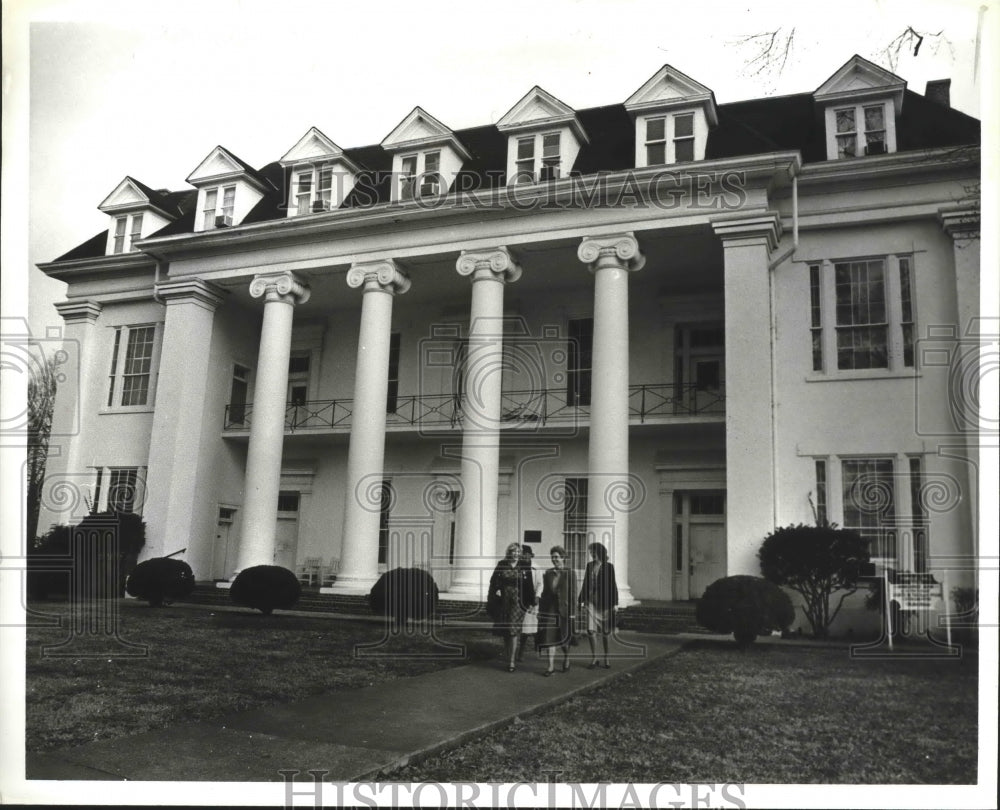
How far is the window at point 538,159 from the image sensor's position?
1276 centimetres

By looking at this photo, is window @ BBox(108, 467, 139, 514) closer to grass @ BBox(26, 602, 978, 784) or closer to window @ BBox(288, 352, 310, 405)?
window @ BBox(288, 352, 310, 405)

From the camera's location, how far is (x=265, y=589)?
1202cm

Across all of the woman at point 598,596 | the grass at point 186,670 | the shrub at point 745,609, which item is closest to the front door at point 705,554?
the shrub at point 745,609

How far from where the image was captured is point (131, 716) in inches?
264

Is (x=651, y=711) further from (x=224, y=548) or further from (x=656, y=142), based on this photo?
(x=224, y=548)

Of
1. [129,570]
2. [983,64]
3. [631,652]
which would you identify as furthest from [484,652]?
[983,64]

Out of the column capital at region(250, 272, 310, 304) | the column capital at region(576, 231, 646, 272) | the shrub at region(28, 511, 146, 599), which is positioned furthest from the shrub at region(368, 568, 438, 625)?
the column capital at region(250, 272, 310, 304)

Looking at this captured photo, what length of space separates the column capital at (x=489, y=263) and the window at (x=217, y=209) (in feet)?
12.7

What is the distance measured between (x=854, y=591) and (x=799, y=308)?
421 cm

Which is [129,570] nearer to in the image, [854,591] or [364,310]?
[364,310]

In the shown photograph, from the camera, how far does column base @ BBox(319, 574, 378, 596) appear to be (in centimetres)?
1383

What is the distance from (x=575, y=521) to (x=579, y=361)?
11.4 feet

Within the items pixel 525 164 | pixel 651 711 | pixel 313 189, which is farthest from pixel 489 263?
pixel 651 711

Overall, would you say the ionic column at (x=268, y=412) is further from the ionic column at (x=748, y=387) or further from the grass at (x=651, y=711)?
the ionic column at (x=748, y=387)
